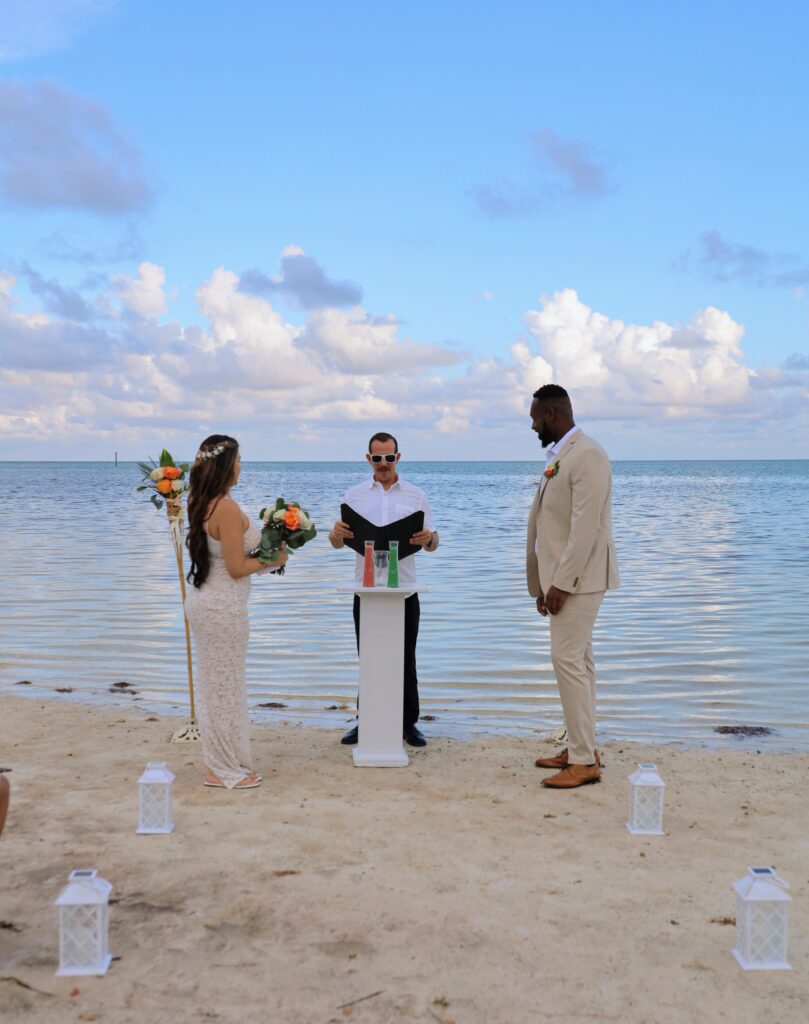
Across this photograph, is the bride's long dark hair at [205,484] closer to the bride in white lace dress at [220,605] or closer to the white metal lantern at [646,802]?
the bride in white lace dress at [220,605]

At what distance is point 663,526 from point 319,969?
26.4 metres

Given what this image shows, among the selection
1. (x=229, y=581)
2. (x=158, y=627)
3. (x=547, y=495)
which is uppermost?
(x=547, y=495)

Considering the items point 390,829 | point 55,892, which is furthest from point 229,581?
point 55,892

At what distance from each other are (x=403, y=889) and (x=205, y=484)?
2536 mm

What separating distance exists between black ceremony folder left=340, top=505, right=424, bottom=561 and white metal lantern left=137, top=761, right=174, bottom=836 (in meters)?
2.24

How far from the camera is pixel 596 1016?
3279 mm

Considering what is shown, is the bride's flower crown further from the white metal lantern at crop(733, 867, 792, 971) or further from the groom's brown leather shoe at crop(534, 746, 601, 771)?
the white metal lantern at crop(733, 867, 792, 971)

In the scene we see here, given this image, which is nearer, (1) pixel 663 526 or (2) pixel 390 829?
(2) pixel 390 829

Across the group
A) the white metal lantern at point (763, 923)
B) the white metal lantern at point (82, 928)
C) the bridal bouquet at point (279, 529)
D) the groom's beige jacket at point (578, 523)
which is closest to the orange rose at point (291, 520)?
the bridal bouquet at point (279, 529)

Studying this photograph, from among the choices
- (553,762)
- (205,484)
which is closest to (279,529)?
(205,484)

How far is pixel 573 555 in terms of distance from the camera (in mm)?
5637

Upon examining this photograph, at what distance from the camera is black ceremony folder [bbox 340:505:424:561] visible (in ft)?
22.0

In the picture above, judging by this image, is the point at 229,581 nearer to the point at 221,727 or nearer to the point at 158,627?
the point at 221,727

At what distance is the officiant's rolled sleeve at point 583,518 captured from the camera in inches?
221
